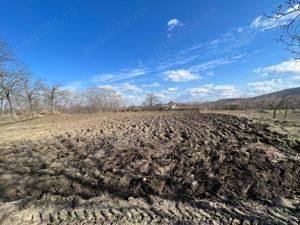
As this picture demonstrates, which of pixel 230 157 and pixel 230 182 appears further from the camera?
pixel 230 157

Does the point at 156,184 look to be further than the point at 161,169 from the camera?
No

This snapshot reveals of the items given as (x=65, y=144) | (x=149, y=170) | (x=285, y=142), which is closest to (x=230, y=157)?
(x=149, y=170)

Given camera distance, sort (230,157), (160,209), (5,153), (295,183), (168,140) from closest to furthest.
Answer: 1. (160,209)
2. (295,183)
3. (230,157)
4. (5,153)
5. (168,140)

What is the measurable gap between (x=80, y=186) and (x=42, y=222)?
Answer: 1.28m

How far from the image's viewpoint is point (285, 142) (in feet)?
25.9

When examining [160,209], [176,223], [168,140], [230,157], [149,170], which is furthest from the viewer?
[168,140]

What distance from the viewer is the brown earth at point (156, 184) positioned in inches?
143

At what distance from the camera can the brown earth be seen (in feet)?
11.9

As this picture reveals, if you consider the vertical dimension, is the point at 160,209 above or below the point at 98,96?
below

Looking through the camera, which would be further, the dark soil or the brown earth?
the dark soil

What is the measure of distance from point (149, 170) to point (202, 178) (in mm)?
1436

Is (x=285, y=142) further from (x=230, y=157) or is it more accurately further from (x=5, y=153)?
(x=5, y=153)

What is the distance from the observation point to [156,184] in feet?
15.5

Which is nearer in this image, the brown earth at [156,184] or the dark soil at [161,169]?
the brown earth at [156,184]
